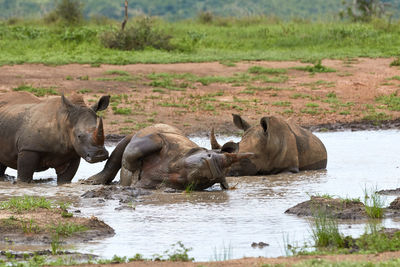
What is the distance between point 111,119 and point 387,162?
5.50m

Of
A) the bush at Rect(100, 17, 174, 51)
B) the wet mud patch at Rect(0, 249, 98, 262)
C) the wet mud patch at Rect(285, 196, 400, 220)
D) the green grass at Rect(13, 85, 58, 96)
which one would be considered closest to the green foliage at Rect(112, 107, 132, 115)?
the green grass at Rect(13, 85, 58, 96)

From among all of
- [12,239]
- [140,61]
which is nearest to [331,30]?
[140,61]

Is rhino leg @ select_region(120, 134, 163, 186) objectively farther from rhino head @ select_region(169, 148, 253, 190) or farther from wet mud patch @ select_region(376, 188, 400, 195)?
wet mud patch @ select_region(376, 188, 400, 195)

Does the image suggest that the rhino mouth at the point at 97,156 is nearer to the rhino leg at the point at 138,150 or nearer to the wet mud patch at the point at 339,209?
the rhino leg at the point at 138,150

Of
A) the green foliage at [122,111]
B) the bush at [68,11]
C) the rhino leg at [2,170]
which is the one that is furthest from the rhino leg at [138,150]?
the bush at [68,11]

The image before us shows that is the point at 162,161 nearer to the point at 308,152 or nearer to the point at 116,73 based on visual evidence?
the point at 308,152

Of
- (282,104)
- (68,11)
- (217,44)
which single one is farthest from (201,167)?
(68,11)

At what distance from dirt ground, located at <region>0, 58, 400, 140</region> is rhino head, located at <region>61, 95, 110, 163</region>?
4452 mm

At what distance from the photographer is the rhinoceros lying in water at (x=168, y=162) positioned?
365 inches

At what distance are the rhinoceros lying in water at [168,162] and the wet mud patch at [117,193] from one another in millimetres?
253

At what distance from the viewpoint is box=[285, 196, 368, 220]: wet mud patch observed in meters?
8.11

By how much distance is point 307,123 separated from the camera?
54.1 ft

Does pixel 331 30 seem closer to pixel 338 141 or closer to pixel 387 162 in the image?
pixel 338 141

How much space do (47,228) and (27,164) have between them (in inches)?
126
